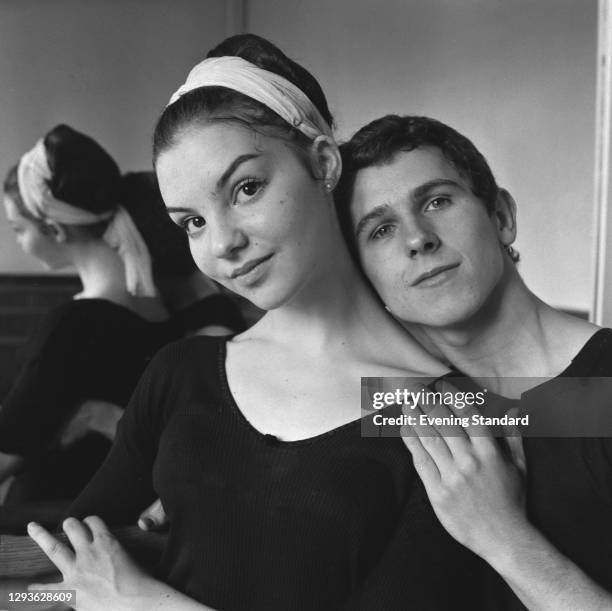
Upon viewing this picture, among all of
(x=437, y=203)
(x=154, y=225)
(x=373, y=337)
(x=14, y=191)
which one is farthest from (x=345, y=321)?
(x=14, y=191)

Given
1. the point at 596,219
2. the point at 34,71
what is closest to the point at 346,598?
the point at 596,219

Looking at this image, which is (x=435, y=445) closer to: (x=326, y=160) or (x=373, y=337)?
(x=373, y=337)

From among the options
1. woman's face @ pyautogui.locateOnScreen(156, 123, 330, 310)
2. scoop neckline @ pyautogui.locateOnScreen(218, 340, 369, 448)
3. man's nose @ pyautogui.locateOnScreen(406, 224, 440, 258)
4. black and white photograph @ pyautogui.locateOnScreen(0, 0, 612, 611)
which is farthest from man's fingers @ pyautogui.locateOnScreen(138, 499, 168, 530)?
man's nose @ pyautogui.locateOnScreen(406, 224, 440, 258)

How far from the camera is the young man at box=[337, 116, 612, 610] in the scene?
622mm

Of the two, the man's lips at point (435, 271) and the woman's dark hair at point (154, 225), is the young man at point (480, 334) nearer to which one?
the man's lips at point (435, 271)

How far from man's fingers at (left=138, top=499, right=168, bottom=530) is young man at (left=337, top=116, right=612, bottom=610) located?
30cm

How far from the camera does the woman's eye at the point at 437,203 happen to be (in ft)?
2.22

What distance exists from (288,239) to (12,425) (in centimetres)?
52

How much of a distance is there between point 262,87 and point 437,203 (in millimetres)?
186

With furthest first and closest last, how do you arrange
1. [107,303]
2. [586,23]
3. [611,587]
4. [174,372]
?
[107,303] < [586,23] < [174,372] < [611,587]

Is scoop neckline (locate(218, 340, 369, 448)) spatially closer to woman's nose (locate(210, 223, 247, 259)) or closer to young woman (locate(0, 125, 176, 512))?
woman's nose (locate(210, 223, 247, 259))

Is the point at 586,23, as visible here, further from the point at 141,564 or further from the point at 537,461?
the point at 141,564

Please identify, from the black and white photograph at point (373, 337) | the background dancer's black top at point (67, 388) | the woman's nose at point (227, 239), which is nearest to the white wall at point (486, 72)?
the black and white photograph at point (373, 337)

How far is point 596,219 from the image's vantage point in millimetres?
882
